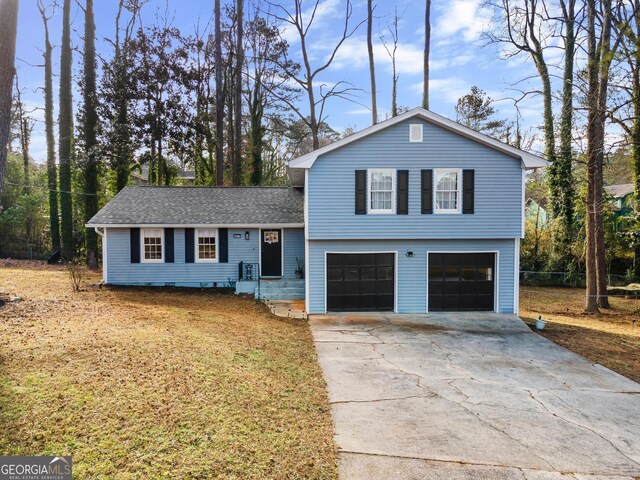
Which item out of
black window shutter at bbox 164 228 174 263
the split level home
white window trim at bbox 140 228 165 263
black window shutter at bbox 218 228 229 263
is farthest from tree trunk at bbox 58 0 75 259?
the split level home

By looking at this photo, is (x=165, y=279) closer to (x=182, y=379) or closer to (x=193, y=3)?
(x=182, y=379)

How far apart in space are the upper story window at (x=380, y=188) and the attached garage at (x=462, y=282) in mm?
2219

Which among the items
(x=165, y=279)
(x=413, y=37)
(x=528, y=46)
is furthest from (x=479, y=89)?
(x=165, y=279)

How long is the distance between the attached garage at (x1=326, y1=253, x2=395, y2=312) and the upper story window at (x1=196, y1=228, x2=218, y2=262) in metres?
5.36

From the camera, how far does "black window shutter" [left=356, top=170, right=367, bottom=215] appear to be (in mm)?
11906

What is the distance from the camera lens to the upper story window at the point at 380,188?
471 inches

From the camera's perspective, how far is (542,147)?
2186 cm

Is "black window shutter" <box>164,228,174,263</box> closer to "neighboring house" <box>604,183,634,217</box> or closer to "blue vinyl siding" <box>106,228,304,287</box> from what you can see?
"blue vinyl siding" <box>106,228,304,287</box>

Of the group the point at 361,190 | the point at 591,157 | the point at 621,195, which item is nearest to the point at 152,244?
the point at 361,190

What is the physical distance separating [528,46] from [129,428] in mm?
21321

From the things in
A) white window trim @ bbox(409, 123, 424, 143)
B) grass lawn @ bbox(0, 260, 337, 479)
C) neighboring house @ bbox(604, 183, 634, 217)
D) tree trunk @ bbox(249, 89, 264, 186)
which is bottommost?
grass lawn @ bbox(0, 260, 337, 479)

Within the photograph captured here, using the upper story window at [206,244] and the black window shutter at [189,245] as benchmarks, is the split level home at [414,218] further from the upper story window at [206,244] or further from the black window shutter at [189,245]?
the black window shutter at [189,245]

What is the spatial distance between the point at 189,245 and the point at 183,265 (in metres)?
0.81

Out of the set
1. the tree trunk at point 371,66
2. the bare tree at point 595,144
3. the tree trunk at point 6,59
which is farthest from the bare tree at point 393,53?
the tree trunk at point 6,59
